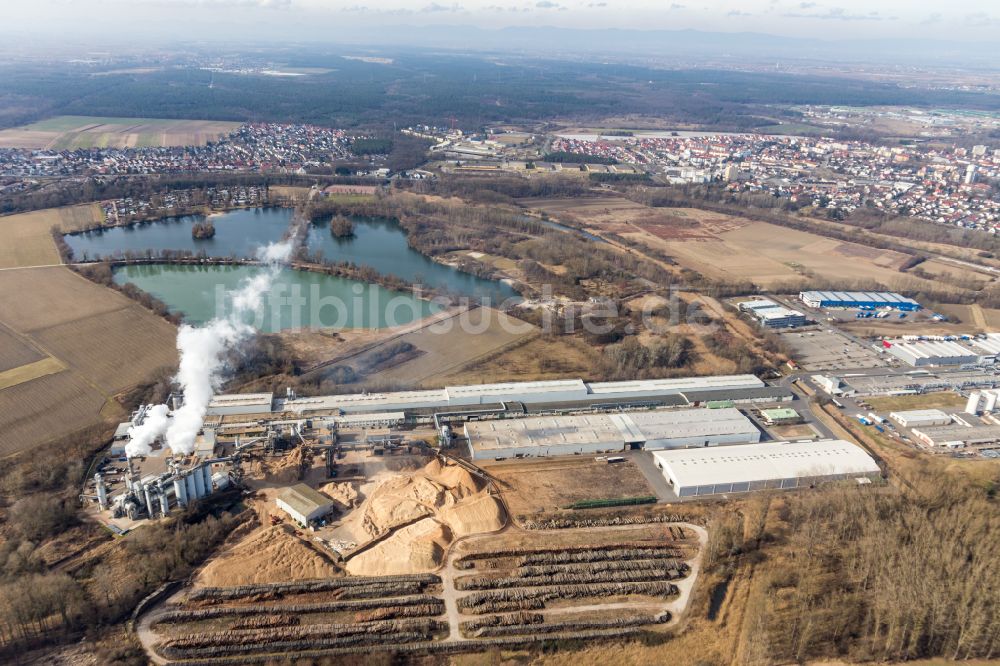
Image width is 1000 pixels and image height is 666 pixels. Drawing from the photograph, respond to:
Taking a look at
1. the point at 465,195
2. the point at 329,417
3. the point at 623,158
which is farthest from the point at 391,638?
the point at 623,158

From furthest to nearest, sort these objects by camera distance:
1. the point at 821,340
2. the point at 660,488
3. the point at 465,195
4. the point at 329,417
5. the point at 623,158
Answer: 1. the point at 623,158
2. the point at 465,195
3. the point at 821,340
4. the point at 329,417
5. the point at 660,488

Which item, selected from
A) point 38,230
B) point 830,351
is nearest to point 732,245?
point 830,351

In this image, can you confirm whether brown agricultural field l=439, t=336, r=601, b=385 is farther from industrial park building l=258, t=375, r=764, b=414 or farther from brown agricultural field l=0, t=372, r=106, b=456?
brown agricultural field l=0, t=372, r=106, b=456

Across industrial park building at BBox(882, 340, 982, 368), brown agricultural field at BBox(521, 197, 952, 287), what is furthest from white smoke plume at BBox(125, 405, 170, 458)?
brown agricultural field at BBox(521, 197, 952, 287)

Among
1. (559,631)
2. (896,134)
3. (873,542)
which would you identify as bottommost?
(559,631)

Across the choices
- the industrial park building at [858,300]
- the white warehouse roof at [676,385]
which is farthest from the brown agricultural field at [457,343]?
the industrial park building at [858,300]

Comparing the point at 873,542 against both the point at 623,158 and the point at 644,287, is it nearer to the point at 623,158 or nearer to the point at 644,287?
the point at 644,287

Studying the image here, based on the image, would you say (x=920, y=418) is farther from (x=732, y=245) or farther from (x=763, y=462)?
(x=732, y=245)
